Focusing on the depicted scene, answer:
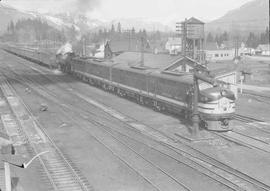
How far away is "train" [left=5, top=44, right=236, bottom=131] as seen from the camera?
954 inches

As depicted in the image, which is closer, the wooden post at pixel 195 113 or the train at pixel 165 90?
the wooden post at pixel 195 113

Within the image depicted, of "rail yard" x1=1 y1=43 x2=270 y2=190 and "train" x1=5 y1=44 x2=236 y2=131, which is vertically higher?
"train" x1=5 y1=44 x2=236 y2=131

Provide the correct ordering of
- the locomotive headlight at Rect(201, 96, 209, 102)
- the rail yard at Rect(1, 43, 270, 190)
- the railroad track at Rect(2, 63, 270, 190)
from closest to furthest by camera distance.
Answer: the railroad track at Rect(2, 63, 270, 190), the rail yard at Rect(1, 43, 270, 190), the locomotive headlight at Rect(201, 96, 209, 102)

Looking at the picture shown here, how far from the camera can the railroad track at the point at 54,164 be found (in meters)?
15.9

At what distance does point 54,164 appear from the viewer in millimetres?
18469

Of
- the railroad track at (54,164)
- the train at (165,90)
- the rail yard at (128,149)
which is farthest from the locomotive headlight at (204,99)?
the railroad track at (54,164)

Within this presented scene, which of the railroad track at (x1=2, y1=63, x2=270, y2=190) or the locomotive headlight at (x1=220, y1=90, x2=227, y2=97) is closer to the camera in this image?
the railroad track at (x1=2, y1=63, x2=270, y2=190)

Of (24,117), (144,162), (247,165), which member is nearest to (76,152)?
(144,162)

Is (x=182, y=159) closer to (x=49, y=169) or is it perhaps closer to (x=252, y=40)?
(x=49, y=169)

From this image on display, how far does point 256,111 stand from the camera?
33.3 meters

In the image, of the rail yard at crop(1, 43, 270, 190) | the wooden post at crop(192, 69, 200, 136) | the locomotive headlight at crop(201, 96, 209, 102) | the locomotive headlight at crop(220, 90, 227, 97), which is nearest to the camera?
the rail yard at crop(1, 43, 270, 190)

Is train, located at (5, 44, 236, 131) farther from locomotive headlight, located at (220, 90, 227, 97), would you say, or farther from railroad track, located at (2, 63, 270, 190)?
railroad track, located at (2, 63, 270, 190)

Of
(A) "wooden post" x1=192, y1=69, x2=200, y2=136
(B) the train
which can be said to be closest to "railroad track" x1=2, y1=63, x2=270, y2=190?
(A) "wooden post" x1=192, y1=69, x2=200, y2=136

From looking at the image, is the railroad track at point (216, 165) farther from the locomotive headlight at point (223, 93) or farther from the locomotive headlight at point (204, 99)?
the locomotive headlight at point (223, 93)
